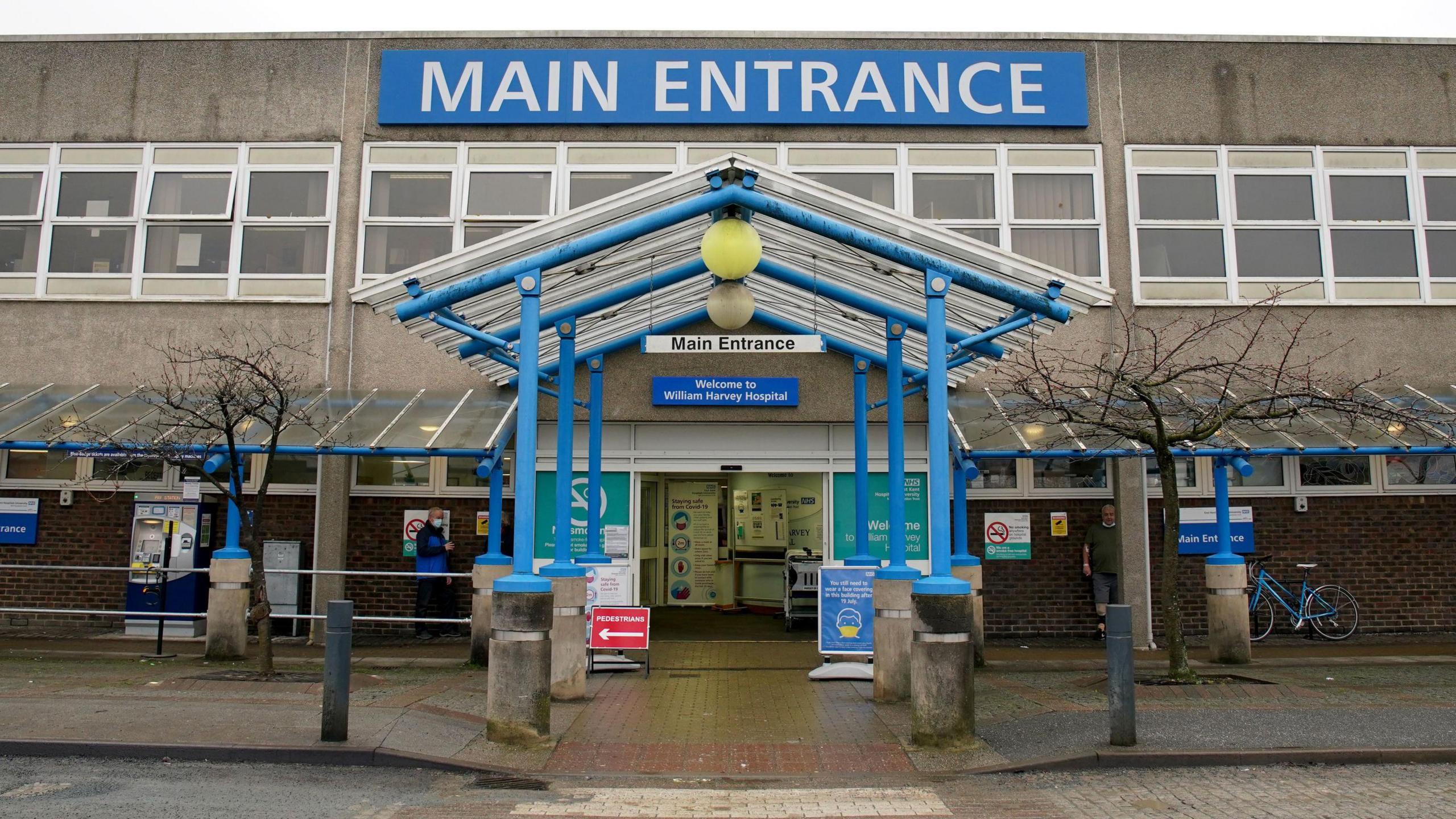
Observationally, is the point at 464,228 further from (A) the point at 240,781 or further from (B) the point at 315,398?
(A) the point at 240,781

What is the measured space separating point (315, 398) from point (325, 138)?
383 cm

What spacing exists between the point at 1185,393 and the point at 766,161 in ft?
20.9

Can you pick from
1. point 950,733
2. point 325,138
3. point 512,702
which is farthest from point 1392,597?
point 325,138

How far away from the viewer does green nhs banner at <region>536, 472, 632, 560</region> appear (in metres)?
14.4

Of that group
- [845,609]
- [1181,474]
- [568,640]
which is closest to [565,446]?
[568,640]

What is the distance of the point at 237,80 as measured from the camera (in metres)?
15.4

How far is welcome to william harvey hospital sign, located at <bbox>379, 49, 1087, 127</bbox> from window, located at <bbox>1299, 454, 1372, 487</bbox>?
578 cm

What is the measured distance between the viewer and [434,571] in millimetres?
14086

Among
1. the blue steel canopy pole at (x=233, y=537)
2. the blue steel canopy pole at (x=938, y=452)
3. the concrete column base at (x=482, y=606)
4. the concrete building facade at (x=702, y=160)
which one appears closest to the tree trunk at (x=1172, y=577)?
the blue steel canopy pole at (x=938, y=452)

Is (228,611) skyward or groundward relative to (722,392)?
groundward

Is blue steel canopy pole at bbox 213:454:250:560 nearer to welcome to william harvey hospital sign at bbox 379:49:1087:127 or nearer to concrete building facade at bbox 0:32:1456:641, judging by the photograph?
concrete building facade at bbox 0:32:1456:641

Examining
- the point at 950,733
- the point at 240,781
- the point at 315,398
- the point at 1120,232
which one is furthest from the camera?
the point at 1120,232

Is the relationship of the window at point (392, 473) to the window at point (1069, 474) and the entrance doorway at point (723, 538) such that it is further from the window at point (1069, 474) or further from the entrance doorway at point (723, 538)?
the window at point (1069, 474)

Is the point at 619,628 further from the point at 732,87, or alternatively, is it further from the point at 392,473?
the point at 732,87
